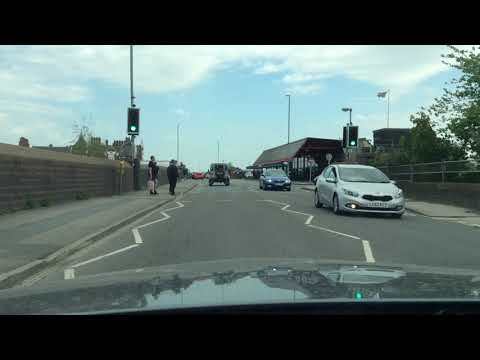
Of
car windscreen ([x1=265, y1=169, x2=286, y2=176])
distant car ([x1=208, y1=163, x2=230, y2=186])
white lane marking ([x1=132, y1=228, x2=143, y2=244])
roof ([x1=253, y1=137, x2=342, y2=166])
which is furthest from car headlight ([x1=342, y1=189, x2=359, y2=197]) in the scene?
Answer: roof ([x1=253, y1=137, x2=342, y2=166])

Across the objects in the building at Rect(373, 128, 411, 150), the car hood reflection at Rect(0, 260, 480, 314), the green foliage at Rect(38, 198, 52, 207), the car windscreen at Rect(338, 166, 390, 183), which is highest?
the building at Rect(373, 128, 411, 150)

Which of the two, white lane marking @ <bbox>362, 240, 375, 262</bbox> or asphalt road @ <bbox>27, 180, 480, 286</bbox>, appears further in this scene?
white lane marking @ <bbox>362, 240, 375, 262</bbox>

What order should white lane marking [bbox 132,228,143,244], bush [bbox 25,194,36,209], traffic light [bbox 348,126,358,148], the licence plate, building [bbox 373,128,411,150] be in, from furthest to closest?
building [bbox 373,128,411,150], traffic light [bbox 348,126,358,148], bush [bbox 25,194,36,209], the licence plate, white lane marking [bbox 132,228,143,244]

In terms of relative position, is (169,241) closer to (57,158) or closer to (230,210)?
(230,210)

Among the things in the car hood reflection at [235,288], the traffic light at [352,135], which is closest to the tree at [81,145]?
the traffic light at [352,135]

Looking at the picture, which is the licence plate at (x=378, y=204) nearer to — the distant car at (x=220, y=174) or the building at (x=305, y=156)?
the distant car at (x=220, y=174)

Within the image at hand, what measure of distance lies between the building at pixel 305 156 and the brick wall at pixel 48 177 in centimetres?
2544

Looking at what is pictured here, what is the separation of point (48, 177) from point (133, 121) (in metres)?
7.67

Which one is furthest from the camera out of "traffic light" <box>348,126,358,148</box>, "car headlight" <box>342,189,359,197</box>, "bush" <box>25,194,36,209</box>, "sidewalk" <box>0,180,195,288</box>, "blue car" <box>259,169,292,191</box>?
"blue car" <box>259,169,292,191</box>

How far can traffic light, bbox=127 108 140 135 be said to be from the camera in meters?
25.5

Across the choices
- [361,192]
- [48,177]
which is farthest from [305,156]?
[361,192]

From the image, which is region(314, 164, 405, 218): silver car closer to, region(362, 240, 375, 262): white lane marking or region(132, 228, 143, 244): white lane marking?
region(362, 240, 375, 262): white lane marking

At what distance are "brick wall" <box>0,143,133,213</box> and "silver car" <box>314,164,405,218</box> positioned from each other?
9.03 m

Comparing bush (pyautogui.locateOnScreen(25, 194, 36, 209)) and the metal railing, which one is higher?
the metal railing
